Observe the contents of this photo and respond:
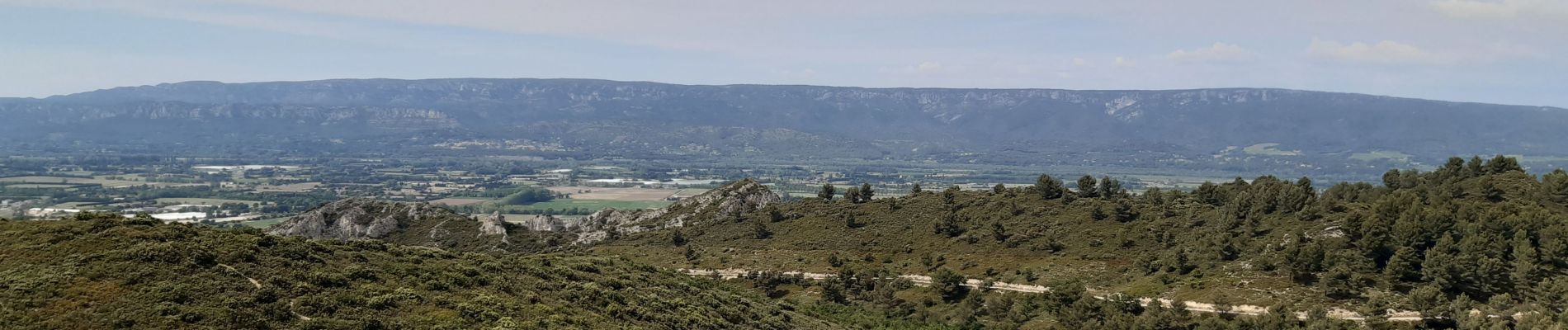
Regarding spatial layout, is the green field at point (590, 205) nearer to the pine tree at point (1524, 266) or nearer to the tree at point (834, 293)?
the tree at point (834, 293)

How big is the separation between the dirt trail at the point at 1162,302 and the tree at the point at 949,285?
3.36ft

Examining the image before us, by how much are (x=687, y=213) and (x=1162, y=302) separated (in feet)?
212

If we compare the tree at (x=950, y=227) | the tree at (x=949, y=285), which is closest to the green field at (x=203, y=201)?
the tree at (x=950, y=227)

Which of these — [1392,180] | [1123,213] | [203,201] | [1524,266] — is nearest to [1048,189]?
[1123,213]

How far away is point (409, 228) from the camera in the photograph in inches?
4028

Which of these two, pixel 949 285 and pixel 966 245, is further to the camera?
pixel 966 245

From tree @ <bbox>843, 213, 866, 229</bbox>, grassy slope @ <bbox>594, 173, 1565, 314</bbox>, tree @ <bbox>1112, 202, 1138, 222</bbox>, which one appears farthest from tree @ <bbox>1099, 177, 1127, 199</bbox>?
tree @ <bbox>843, 213, 866, 229</bbox>

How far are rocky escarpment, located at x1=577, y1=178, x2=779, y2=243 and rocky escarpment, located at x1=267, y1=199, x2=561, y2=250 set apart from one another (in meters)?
6.31

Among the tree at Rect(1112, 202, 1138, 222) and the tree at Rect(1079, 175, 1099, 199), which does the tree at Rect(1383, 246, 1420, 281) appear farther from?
the tree at Rect(1079, 175, 1099, 199)

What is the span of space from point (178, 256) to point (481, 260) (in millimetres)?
17163

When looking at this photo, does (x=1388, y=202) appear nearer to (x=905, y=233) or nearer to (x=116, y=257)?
(x=905, y=233)

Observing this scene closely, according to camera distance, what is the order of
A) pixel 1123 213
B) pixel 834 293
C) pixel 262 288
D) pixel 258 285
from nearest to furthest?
1. pixel 262 288
2. pixel 258 285
3. pixel 834 293
4. pixel 1123 213

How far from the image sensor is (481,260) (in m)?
47.5

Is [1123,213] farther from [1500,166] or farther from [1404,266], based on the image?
[1500,166]
